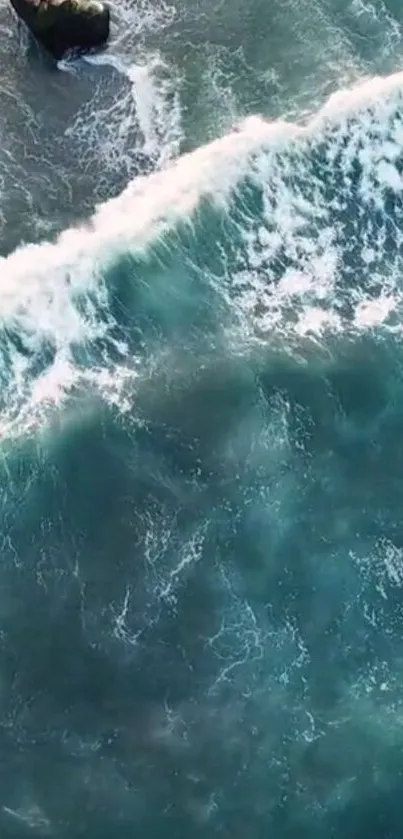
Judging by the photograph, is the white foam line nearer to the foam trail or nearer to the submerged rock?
the foam trail

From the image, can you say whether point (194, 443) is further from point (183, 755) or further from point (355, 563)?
point (183, 755)

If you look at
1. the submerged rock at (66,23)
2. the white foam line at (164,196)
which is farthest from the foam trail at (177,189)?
the submerged rock at (66,23)

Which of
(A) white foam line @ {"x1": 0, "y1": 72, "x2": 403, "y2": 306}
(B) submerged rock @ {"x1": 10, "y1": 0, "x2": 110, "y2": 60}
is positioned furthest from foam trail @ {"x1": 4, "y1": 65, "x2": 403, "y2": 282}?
(B) submerged rock @ {"x1": 10, "y1": 0, "x2": 110, "y2": 60}

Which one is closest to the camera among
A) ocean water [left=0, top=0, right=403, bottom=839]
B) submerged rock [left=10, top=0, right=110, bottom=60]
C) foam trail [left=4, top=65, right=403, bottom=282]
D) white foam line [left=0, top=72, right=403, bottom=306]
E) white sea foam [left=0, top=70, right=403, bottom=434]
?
ocean water [left=0, top=0, right=403, bottom=839]

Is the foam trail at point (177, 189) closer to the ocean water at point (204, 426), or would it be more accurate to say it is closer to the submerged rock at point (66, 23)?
the ocean water at point (204, 426)

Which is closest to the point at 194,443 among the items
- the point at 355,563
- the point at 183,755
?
the point at 355,563
